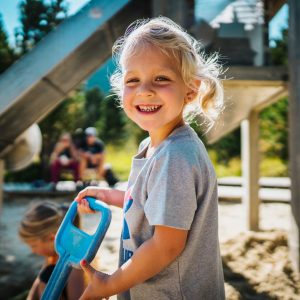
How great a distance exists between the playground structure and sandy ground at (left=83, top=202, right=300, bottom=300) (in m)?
0.25

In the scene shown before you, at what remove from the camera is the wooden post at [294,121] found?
2990 millimetres

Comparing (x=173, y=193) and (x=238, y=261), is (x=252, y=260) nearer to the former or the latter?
(x=238, y=261)

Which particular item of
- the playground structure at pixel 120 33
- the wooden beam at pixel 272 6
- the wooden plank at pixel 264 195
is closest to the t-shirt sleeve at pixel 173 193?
the playground structure at pixel 120 33

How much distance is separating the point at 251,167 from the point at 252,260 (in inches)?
50.3

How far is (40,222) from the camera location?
77.0 inches

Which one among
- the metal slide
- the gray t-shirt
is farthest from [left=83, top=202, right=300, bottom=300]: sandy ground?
the metal slide

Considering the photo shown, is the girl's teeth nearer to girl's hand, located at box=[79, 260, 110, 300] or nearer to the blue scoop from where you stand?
the blue scoop

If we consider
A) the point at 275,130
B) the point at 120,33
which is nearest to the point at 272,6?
the point at 120,33

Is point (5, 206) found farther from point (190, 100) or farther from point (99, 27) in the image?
Answer: point (190, 100)

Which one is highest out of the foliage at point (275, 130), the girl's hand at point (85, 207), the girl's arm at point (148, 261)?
the foliage at point (275, 130)

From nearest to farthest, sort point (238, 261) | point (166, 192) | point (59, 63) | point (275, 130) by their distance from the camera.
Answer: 1. point (166, 192)
2. point (59, 63)
3. point (238, 261)
4. point (275, 130)

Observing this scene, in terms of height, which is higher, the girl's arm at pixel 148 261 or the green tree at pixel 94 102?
the green tree at pixel 94 102

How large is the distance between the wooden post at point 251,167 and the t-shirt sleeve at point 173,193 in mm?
3389

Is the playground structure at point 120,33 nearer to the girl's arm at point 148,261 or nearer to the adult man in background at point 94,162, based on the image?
the girl's arm at point 148,261
